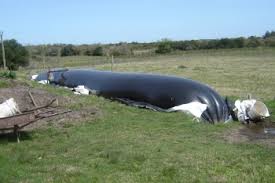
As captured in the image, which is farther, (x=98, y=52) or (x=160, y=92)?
(x=98, y=52)

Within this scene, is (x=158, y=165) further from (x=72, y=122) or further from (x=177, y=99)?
(x=177, y=99)

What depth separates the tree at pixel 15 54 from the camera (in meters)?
47.3

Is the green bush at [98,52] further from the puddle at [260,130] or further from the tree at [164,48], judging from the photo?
the puddle at [260,130]

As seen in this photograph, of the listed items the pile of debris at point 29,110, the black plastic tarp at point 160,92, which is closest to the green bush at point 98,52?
the black plastic tarp at point 160,92

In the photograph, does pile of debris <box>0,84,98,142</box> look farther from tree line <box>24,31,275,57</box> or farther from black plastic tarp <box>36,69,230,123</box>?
tree line <box>24,31,275,57</box>

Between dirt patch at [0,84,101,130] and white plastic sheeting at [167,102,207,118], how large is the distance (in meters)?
2.51

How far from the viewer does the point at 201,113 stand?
1518cm

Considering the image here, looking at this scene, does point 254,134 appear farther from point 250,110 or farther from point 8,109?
point 8,109

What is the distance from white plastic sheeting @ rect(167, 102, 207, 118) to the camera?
15102mm

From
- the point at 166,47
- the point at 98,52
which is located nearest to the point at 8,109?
the point at 98,52

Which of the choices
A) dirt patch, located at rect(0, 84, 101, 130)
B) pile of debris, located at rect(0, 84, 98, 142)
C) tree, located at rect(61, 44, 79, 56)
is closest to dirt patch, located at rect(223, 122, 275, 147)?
dirt patch, located at rect(0, 84, 101, 130)

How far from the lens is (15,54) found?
48312 millimetres

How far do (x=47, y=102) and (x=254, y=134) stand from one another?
20.9ft

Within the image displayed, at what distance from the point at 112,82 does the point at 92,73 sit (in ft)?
14.5
